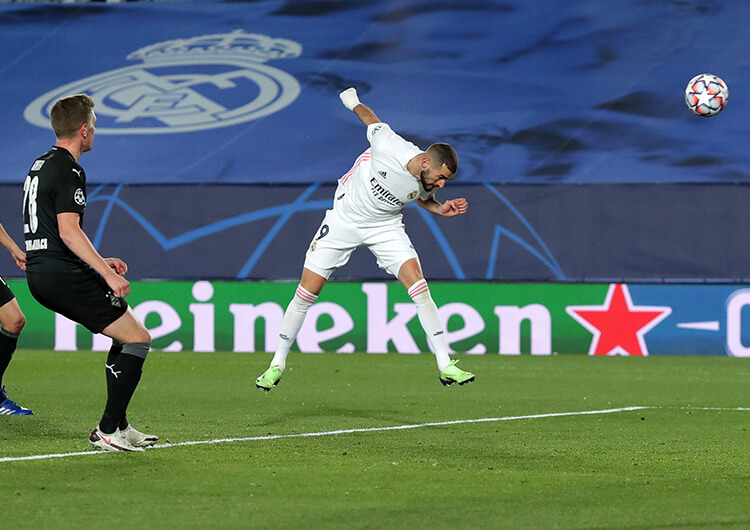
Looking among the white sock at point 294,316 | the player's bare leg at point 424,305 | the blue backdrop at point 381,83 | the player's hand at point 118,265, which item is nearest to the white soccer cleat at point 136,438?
the player's hand at point 118,265

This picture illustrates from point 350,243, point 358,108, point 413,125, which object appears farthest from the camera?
point 413,125

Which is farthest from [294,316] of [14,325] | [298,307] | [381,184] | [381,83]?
[381,83]

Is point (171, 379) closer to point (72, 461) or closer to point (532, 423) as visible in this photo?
point (532, 423)

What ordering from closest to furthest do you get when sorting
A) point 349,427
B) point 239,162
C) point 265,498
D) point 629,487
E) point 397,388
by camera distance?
1. point 265,498
2. point 629,487
3. point 349,427
4. point 397,388
5. point 239,162

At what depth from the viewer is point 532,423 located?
9.67m

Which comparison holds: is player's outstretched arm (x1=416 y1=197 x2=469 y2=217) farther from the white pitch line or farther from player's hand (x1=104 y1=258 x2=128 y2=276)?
player's hand (x1=104 y1=258 x2=128 y2=276)

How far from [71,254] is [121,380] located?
808mm

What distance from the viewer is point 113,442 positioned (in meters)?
7.55

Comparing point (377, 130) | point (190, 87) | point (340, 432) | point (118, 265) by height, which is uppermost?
point (190, 87)

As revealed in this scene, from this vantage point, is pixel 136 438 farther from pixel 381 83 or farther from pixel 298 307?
pixel 381 83

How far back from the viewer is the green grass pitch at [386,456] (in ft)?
19.3

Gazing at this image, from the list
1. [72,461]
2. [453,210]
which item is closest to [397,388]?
[453,210]

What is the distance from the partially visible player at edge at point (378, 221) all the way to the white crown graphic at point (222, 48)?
1352 centimetres

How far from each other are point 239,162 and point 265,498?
1463 centimetres
